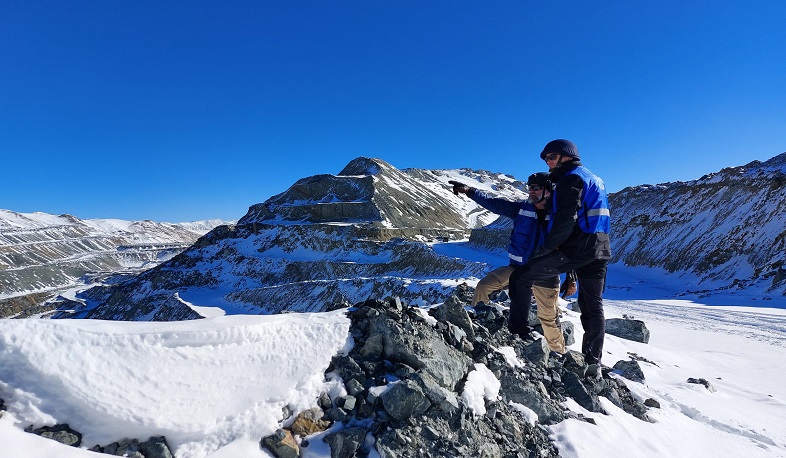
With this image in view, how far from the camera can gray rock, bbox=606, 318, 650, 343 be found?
27.8 feet

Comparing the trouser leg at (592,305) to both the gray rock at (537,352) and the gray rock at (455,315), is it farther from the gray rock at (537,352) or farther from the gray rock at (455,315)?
the gray rock at (455,315)

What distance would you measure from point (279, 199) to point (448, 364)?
83.0 metres

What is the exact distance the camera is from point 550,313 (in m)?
5.38

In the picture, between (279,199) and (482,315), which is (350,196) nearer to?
(279,199)

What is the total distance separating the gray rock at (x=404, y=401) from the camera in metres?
3.24

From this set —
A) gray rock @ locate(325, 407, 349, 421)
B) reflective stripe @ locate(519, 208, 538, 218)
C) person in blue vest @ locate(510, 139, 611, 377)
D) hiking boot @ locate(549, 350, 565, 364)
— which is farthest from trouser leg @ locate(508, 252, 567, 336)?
A: gray rock @ locate(325, 407, 349, 421)

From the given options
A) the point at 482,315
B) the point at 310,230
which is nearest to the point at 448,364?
the point at 482,315

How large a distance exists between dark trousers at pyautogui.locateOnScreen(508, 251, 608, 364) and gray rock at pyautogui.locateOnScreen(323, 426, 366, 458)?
300cm

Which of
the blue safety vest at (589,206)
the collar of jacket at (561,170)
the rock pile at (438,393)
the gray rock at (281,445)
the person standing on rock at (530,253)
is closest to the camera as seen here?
the gray rock at (281,445)

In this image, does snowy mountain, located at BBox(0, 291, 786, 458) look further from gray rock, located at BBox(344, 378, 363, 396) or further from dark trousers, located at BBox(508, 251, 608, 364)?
dark trousers, located at BBox(508, 251, 608, 364)

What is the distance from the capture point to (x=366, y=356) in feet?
12.7

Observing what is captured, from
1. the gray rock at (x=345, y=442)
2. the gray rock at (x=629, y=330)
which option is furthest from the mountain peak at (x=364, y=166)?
the gray rock at (x=345, y=442)

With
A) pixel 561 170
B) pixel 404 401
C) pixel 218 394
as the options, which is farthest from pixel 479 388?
pixel 561 170

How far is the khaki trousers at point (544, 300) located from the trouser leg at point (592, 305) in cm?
34
